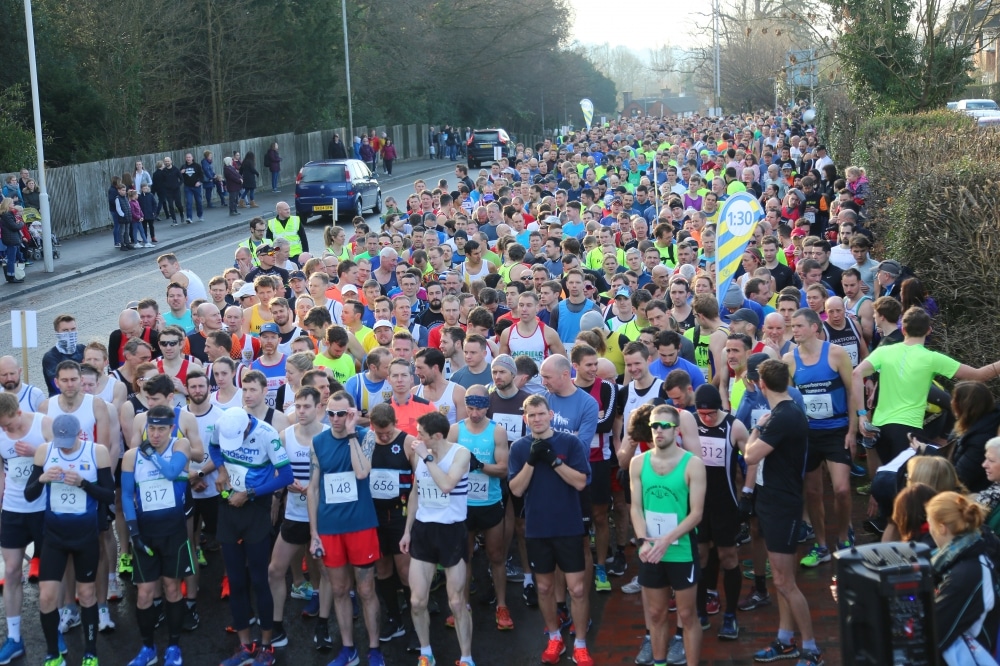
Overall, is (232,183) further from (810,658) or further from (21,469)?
(810,658)

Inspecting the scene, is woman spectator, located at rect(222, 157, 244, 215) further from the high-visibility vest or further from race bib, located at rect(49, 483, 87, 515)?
race bib, located at rect(49, 483, 87, 515)

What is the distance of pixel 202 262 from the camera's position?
2503cm

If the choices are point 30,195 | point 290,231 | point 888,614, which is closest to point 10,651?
point 888,614

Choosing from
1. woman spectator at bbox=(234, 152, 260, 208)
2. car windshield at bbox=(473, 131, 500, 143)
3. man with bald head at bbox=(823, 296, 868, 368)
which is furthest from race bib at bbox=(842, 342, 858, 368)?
car windshield at bbox=(473, 131, 500, 143)

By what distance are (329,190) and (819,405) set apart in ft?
77.7

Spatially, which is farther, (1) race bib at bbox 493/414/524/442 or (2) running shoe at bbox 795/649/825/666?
(1) race bib at bbox 493/414/524/442

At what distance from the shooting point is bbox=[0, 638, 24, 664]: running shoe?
25.1ft

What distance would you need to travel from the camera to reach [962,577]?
17.2ft

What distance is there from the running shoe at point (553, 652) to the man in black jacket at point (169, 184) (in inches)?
1017

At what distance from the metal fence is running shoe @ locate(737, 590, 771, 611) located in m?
22.2

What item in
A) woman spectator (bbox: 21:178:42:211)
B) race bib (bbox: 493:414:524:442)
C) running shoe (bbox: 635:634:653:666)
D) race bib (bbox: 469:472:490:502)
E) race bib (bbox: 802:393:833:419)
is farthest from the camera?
woman spectator (bbox: 21:178:42:211)

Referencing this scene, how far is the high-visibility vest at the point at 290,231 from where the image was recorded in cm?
1659

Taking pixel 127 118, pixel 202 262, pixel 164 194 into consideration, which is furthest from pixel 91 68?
pixel 202 262

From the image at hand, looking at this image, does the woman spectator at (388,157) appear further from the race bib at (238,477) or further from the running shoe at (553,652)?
the running shoe at (553,652)
